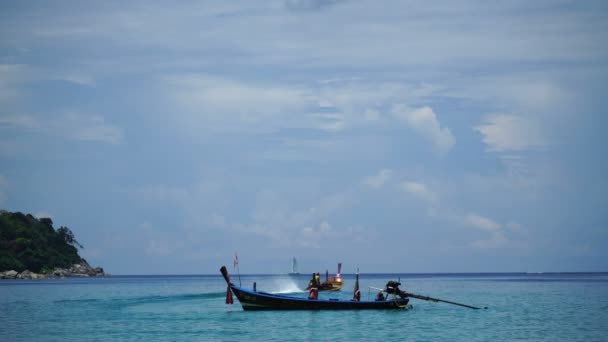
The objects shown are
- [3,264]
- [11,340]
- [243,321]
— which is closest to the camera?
[11,340]

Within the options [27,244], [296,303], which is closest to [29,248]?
[27,244]

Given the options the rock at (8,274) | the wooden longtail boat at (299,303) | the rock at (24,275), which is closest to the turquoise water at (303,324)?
the wooden longtail boat at (299,303)

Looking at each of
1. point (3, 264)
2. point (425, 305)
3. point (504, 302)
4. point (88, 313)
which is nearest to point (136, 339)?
point (88, 313)

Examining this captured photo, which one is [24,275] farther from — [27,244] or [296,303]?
[296,303]

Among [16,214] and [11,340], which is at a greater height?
[16,214]

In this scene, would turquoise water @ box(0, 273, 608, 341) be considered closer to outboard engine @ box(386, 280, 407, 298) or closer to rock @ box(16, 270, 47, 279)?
outboard engine @ box(386, 280, 407, 298)

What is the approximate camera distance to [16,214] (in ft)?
626

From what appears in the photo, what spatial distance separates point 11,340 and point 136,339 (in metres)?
7.41

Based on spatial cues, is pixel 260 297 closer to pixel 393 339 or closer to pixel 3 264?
pixel 393 339

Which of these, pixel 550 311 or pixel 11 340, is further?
pixel 550 311

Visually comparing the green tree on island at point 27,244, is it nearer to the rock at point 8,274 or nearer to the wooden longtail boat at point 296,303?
the rock at point 8,274

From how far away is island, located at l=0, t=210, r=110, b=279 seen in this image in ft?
582

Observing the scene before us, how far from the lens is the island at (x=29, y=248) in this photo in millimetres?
177375

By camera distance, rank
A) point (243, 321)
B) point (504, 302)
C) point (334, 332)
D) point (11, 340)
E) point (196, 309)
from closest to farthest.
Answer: point (11, 340), point (334, 332), point (243, 321), point (196, 309), point (504, 302)
